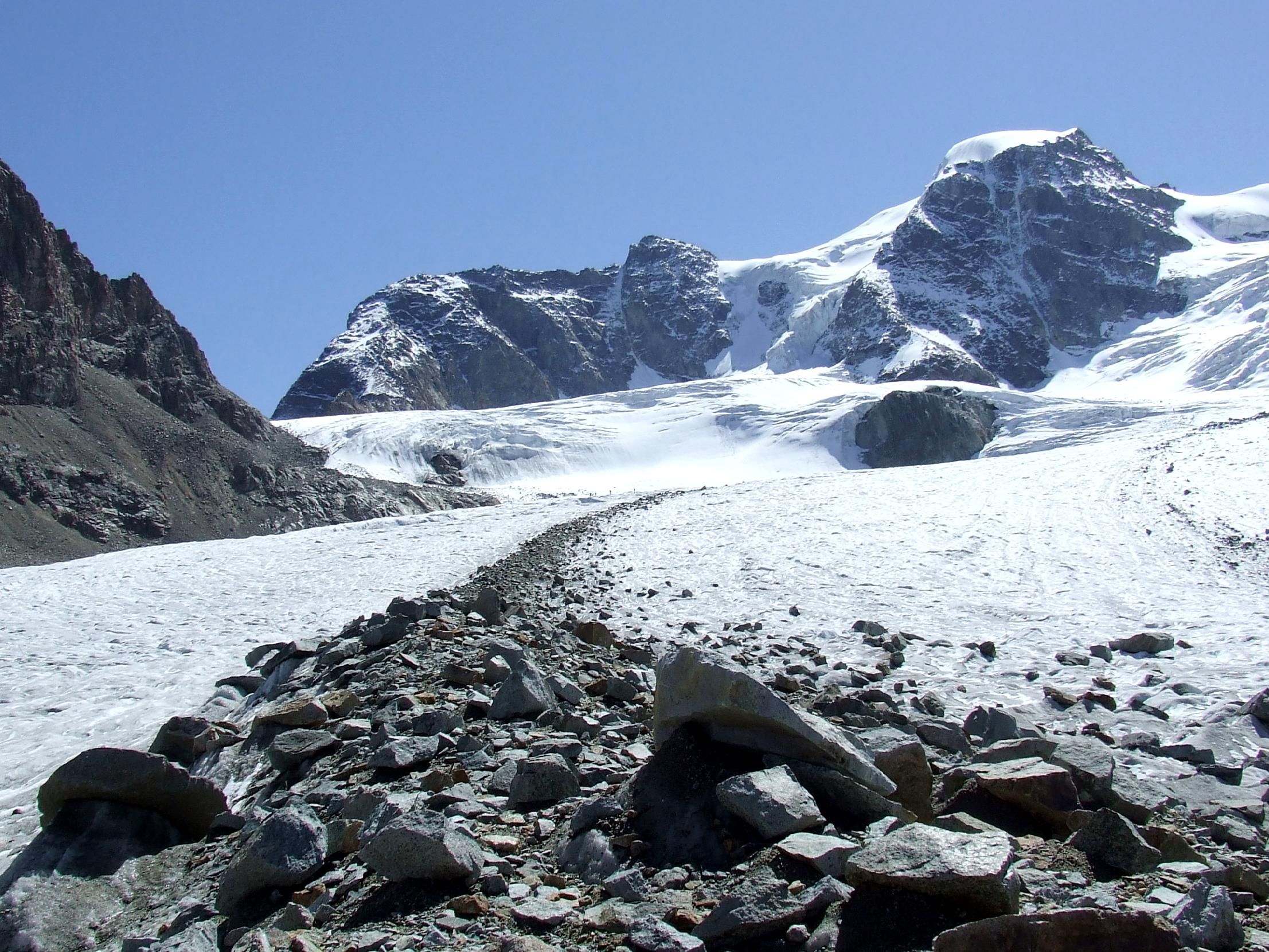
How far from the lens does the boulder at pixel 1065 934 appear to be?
10.5ft

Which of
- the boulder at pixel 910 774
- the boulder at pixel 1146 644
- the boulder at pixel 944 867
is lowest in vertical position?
the boulder at pixel 1146 644

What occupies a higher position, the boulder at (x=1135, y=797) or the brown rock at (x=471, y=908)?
the brown rock at (x=471, y=908)

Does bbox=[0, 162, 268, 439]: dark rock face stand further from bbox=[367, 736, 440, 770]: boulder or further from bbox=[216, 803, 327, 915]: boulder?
bbox=[216, 803, 327, 915]: boulder

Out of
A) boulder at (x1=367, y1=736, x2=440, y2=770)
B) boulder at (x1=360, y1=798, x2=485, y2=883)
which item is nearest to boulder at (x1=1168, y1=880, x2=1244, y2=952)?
boulder at (x1=360, y1=798, x2=485, y2=883)

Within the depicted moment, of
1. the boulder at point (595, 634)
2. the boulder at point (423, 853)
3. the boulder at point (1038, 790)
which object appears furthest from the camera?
the boulder at point (595, 634)

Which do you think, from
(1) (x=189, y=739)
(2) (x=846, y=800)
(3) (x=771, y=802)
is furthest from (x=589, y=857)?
(1) (x=189, y=739)

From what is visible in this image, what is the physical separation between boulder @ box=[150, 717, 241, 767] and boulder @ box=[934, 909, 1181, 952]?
681 cm

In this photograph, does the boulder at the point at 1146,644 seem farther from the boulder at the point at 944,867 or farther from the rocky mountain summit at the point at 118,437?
the rocky mountain summit at the point at 118,437

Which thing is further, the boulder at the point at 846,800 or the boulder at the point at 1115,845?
the boulder at the point at 846,800

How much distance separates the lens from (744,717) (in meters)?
5.19

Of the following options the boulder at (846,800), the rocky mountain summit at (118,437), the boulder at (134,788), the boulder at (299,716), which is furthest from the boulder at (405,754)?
the rocky mountain summit at (118,437)

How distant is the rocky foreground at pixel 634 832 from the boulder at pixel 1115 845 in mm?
12

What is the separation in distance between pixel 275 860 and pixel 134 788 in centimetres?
206

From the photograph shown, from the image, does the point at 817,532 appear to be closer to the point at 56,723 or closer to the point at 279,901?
the point at 56,723
